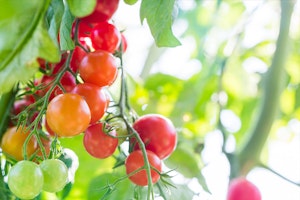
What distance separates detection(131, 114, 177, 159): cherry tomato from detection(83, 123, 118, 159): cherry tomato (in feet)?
0.13

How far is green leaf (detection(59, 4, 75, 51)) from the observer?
49 centimetres

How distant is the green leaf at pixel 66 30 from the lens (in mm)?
491

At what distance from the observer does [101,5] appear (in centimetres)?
54

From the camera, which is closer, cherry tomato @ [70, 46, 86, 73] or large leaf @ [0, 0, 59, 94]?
large leaf @ [0, 0, 59, 94]

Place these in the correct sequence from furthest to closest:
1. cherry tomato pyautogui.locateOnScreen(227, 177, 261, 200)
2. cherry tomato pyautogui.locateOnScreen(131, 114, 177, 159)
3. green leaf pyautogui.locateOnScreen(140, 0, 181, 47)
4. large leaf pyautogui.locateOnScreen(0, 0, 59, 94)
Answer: cherry tomato pyautogui.locateOnScreen(227, 177, 261, 200) < cherry tomato pyautogui.locateOnScreen(131, 114, 177, 159) < green leaf pyautogui.locateOnScreen(140, 0, 181, 47) < large leaf pyautogui.locateOnScreen(0, 0, 59, 94)

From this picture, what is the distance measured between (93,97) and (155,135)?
A: 11 cm

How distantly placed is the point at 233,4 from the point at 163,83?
0.83 feet

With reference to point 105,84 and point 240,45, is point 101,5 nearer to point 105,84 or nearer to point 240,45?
point 105,84

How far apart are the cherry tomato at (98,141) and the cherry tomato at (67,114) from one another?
0.08 m

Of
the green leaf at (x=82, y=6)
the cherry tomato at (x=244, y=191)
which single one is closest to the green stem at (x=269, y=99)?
the cherry tomato at (x=244, y=191)

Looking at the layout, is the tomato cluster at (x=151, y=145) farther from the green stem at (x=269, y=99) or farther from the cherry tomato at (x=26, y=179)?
the green stem at (x=269, y=99)

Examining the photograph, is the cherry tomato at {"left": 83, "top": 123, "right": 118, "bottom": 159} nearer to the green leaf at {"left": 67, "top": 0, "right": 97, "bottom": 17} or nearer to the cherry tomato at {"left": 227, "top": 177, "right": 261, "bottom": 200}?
the green leaf at {"left": 67, "top": 0, "right": 97, "bottom": 17}

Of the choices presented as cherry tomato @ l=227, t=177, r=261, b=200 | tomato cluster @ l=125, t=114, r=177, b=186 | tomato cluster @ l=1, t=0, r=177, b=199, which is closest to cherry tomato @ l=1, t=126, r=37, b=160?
Answer: tomato cluster @ l=1, t=0, r=177, b=199

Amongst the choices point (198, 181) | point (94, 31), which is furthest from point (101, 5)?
point (198, 181)
